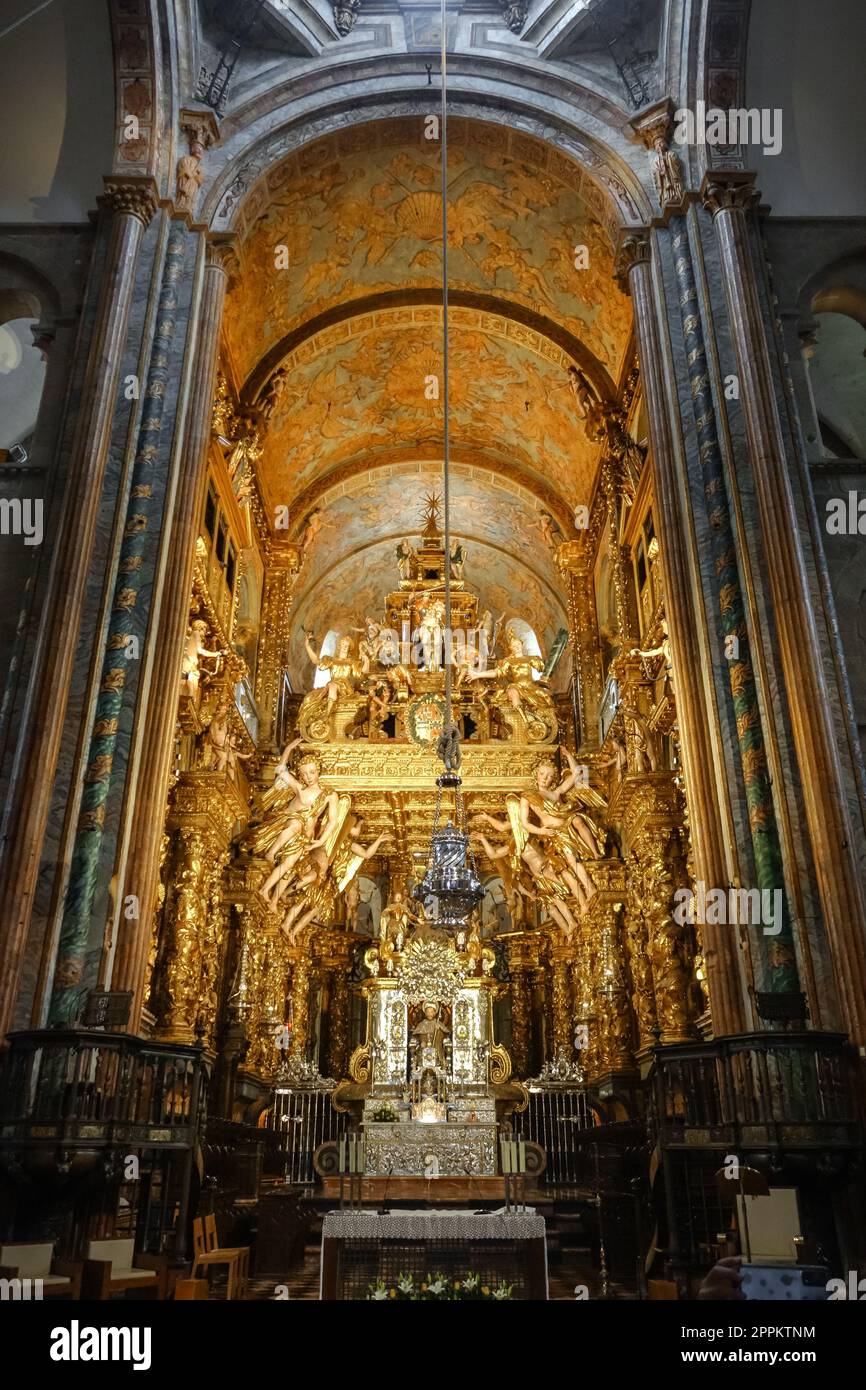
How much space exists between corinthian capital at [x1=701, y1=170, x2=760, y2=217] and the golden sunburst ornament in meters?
12.3

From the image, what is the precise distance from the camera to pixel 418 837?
19438 mm

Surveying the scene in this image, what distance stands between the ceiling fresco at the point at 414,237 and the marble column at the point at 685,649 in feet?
10.7

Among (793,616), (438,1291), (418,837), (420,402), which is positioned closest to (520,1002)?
(418,837)

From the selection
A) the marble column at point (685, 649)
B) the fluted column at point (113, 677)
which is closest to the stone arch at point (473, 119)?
the marble column at point (685, 649)

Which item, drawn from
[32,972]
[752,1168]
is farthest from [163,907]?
[752,1168]

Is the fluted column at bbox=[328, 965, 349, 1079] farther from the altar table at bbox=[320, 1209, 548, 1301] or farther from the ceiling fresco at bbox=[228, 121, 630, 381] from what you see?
the altar table at bbox=[320, 1209, 548, 1301]

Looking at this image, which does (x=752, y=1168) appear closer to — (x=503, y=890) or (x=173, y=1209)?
(x=173, y=1209)

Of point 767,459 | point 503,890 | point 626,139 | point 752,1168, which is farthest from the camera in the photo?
point 503,890

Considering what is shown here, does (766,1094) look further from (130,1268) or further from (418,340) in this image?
(418,340)

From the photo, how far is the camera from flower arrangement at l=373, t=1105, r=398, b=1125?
1230 centimetres

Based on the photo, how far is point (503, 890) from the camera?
70.4 ft

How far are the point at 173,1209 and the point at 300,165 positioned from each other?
12.9 m

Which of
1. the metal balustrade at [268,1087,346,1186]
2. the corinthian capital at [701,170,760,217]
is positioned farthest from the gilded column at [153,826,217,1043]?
the corinthian capital at [701,170,760,217]

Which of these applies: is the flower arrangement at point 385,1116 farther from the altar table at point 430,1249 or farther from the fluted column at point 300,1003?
the altar table at point 430,1249
